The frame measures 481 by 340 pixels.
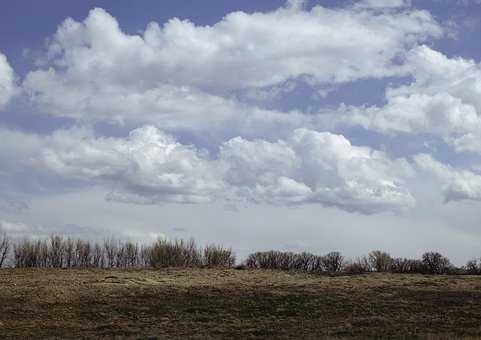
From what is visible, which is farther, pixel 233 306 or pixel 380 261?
pixel 380 261

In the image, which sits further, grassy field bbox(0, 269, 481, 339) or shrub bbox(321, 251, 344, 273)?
shrub bbox(321, 251, 344, 273)

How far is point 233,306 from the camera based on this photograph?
117ft

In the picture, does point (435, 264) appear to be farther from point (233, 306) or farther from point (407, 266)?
point (233, 306)

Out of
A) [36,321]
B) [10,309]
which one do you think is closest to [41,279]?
[10,309]

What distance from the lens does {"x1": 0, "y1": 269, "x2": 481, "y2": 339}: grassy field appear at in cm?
2822

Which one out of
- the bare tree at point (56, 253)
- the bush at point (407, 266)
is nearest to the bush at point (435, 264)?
the bush at point (407, 266)

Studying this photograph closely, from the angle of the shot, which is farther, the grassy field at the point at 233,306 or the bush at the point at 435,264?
the bush at the point at 435,264

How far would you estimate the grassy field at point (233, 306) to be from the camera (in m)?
28.2

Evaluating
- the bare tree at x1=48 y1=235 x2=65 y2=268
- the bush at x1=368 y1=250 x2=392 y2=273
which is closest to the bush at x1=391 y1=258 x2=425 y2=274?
the bush at x1=368 y1=250 x2=392 y2=273

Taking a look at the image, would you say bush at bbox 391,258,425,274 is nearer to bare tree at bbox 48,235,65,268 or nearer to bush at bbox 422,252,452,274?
bush at bbox 422,252,452,274

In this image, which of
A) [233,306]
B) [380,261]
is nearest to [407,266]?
[380,261]

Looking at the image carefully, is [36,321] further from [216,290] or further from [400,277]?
[400,277]

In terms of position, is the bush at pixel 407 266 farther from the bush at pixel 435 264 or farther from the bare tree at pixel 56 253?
the bare tree at pixel 56 253

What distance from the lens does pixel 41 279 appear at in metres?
45.6
